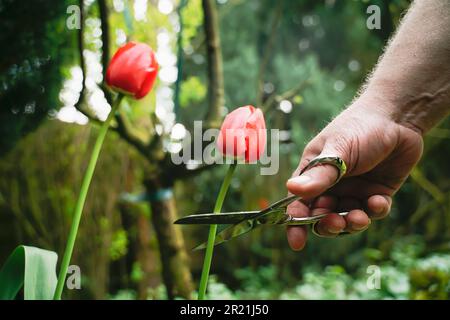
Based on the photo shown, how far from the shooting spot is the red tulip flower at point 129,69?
710 millimetres

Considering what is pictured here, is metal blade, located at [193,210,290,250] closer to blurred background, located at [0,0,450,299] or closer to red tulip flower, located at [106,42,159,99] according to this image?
red tulip flower, located at [106,42,159,99]

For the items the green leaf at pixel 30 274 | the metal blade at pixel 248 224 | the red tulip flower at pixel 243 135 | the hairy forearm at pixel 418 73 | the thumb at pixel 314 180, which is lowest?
the green leaf at pixel 30 274

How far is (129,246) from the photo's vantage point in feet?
10.1

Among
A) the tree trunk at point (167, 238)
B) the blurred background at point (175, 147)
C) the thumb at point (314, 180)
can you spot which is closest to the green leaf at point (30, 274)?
the thumb at point (314, 180)

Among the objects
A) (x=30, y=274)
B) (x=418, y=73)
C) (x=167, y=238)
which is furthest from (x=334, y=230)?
(x=167, y=238)

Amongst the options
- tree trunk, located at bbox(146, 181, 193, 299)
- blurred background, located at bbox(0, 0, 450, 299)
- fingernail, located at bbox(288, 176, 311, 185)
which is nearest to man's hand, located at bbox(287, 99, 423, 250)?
fingernail, located at bbox(288, 176, 311, 185)

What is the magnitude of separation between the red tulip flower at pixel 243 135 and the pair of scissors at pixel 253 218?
7 centimetres

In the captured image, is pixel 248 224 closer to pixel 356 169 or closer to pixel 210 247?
pixel 210 247

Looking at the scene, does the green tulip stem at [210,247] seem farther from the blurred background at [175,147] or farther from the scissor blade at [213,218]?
the blurred background at [175,147]

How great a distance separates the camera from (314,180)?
0.59 metres

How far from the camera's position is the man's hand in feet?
2.16

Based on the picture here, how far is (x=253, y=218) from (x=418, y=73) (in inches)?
14.5

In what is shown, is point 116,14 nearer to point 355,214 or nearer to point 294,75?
point 355,214
